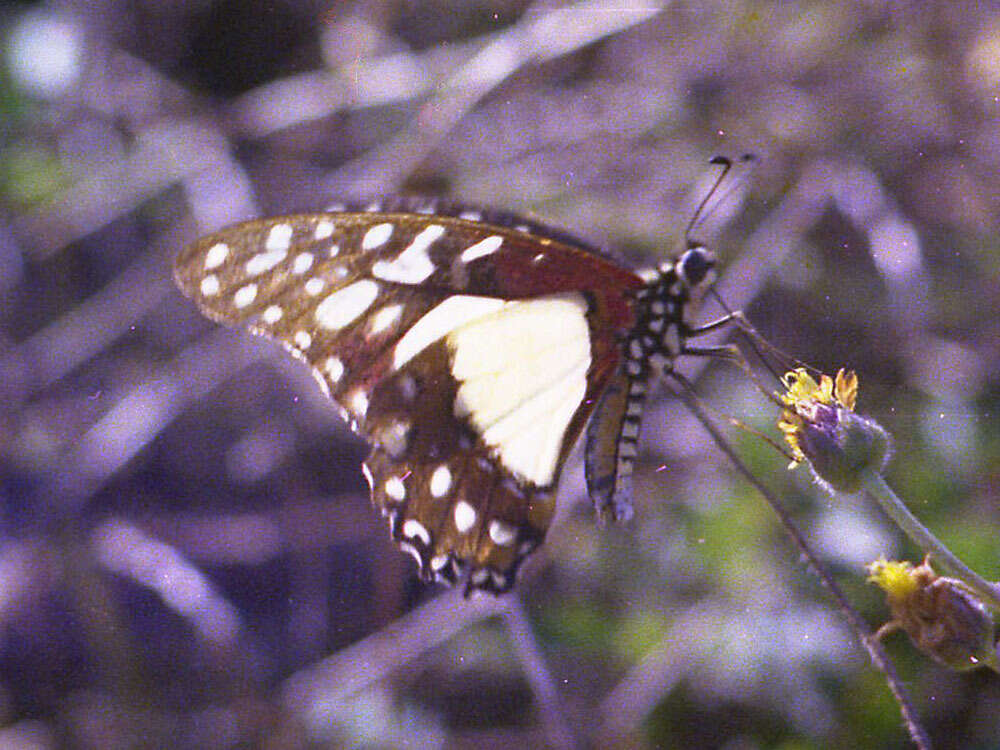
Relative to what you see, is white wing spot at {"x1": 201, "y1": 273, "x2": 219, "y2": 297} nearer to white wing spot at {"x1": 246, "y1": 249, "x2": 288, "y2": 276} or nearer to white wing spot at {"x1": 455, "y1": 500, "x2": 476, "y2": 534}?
white wing spot at {"x1": 246, "y1": 249, "x2": 288, "y2": 276}

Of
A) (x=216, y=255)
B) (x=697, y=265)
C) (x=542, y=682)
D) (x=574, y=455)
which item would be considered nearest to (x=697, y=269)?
(x=697, y=265)

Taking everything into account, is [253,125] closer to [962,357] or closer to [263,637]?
[263,637]

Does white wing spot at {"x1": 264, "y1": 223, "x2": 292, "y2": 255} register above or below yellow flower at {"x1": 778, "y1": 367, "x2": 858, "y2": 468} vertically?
above

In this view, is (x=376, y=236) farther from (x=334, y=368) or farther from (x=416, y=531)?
(x=416, y=531)

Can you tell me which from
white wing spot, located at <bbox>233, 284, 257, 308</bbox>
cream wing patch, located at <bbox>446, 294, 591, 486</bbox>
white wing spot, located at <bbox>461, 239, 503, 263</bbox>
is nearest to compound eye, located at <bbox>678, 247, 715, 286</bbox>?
cream wing patch, located at <bbox>446, 294, 591, 486</bbox>

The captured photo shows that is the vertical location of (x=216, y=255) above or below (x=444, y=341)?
above

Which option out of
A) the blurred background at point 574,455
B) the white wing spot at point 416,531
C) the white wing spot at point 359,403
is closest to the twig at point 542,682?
the blurred background at point 574,455

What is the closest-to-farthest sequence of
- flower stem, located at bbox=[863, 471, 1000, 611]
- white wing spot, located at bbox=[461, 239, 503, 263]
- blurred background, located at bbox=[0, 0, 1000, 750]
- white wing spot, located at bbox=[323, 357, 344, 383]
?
flower stem, located at bbox=[863, 471, 1000, 611]
white wing spot, located at bbox=[461, 239, 503, 263]
white wing spot, located at bbox=[323, 357, 344, 383]
blurred background, located at bbox=[0, 0, 1000, 750]
